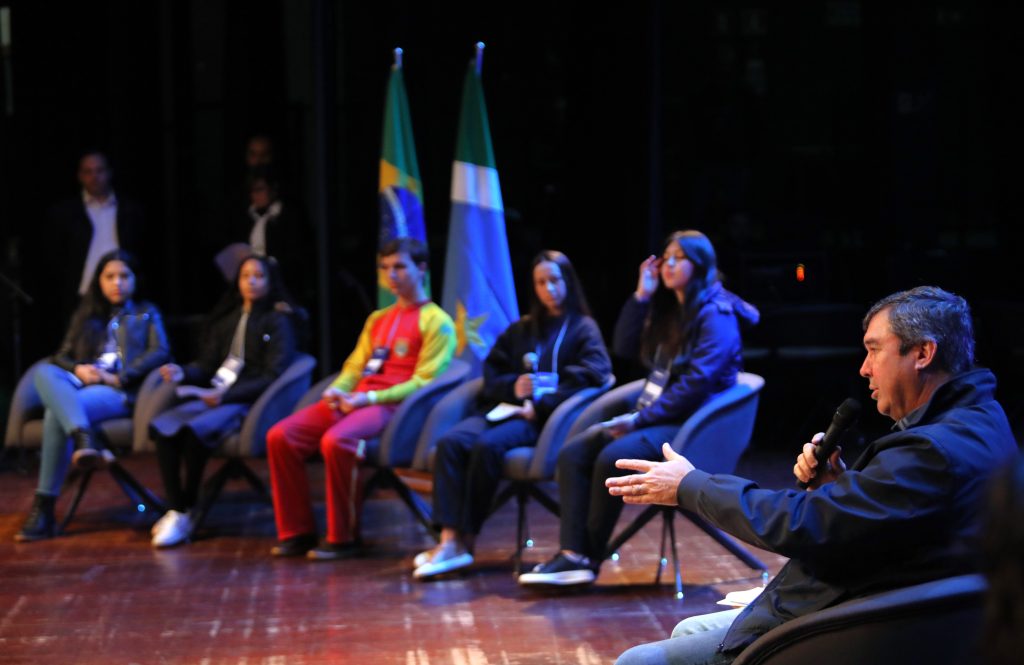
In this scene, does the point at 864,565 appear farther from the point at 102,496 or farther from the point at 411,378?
the point at 102,496

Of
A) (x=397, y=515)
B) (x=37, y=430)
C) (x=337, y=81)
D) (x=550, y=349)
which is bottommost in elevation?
(x=397, y=515)

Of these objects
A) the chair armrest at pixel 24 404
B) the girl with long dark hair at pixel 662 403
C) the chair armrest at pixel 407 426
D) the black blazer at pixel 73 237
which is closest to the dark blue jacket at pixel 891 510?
the girl with long dark hair at pixel 662 403

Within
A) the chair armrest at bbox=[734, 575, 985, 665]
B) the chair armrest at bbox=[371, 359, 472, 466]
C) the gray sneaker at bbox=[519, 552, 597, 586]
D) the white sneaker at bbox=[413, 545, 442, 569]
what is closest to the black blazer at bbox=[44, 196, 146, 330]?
the chair armrest at bbox=[371, 359, 472, 466]

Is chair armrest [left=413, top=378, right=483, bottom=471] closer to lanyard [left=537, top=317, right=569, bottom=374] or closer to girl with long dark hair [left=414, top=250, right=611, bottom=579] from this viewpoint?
girl with long dark hair [left=414, top=250, right=611, bottom=579]

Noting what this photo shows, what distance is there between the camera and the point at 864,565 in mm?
2271

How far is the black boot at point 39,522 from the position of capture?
5.41 m

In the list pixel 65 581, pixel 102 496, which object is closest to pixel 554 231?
pixel 102 496

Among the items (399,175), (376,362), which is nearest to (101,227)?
(399,175)

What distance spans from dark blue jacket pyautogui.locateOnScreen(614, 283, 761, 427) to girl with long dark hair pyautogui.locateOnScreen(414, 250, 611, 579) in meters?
0.49

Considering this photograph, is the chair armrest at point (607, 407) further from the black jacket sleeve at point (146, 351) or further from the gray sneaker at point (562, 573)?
the black jacket sleeve at point (146, 351)

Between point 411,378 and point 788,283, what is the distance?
10.2 feet

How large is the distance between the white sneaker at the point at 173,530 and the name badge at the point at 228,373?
0.60m

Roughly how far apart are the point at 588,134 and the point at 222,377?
297 centimetres

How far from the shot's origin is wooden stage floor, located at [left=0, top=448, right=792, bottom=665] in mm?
3900
